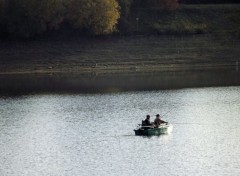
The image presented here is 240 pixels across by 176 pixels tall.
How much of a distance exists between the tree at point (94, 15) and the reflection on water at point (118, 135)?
84.5ft

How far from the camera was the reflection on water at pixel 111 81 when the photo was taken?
8562 cm

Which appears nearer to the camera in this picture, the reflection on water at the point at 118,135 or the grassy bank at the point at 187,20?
the reflection on water at the point at 118,135

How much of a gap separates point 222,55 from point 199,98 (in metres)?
25.4

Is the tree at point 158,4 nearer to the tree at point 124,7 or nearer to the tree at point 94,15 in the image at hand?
the tree at point 124,7

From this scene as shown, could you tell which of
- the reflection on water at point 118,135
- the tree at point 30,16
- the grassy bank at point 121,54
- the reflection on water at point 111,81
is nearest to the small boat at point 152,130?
the reflection on water at point 118,135

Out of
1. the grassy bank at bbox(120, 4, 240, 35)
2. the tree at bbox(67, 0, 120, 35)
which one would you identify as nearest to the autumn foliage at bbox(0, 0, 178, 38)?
the tree at bbox(67, 0, 120, 35)

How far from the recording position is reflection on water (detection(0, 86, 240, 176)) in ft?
165

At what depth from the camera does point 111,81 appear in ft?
296

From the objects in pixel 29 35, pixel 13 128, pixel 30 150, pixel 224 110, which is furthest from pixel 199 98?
pixel 29 35

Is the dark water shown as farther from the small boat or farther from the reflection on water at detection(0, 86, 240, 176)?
the small boat

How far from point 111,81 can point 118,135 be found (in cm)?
3040

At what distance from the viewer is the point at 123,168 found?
1956 inches

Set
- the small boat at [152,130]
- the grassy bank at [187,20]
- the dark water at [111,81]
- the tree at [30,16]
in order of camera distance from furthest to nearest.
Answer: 1. the grassy bank at [187,20]
2. the tree at [30,16]
3. the dark water at [111,81]
4. the small boat at [152,130]

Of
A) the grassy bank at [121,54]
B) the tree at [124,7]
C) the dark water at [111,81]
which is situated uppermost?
the tree at [124,7]
